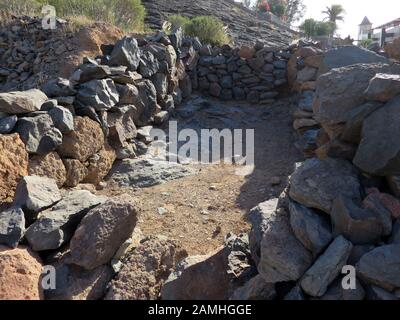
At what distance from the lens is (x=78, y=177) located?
4020mm

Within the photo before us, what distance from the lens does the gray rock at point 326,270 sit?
1.86m

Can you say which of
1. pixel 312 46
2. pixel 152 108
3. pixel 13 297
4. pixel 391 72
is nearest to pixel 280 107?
pixel 312 46

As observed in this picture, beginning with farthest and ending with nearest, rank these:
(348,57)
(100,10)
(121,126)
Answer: (100,10) → (121,126) → (348,57)

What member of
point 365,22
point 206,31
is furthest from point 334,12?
point 206,31

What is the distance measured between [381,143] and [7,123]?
9.57ft

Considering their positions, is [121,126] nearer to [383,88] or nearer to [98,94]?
[98,94]

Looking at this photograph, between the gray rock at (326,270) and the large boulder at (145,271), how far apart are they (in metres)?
1.00

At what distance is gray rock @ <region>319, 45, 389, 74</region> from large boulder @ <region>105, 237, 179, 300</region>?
188 centimetres

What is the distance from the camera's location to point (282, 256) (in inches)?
79.4

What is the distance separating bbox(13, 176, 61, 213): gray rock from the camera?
2662 millimetres

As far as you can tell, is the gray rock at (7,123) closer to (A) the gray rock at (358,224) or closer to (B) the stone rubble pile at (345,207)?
(B) the stone rubble pile at (345,207)

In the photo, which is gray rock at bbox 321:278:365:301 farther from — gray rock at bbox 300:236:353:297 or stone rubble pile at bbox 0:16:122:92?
stone rubble pile at bbox 0:16:122:92

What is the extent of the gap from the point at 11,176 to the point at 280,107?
5339 mm
